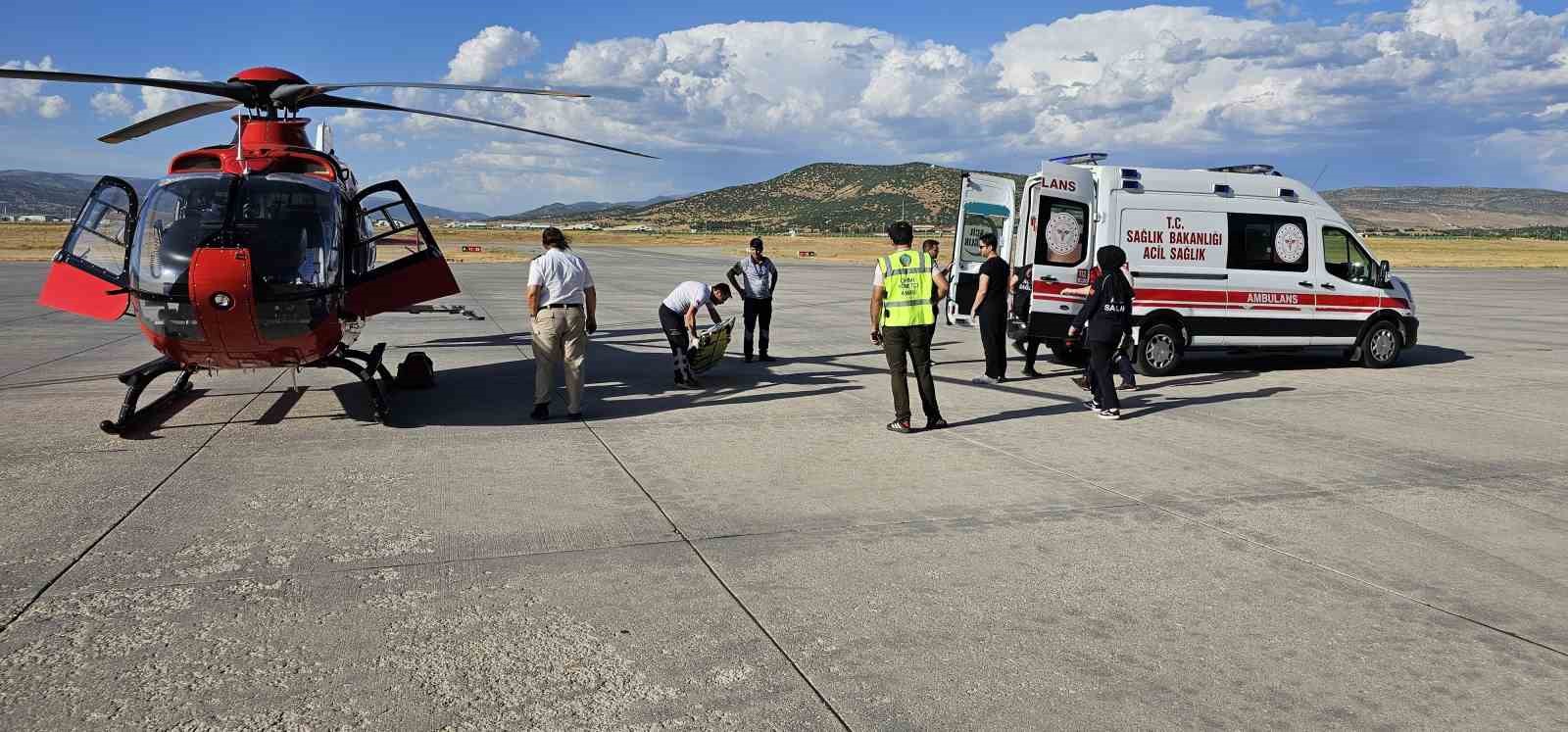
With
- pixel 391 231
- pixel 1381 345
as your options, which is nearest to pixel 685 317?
pixel 391 231

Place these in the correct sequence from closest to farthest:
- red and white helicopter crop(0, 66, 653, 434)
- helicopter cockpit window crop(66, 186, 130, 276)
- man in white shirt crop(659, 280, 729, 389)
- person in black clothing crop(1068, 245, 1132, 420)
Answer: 1. red and white helicopter crop(0, 66, 653, 434)
2. helicopter cockpit window crop(66, 186, 130, 276)
3. person in black clothing crop(1068, 245, 1132, 420)
4. man in white shirt crop(659, 280, 729, 389)

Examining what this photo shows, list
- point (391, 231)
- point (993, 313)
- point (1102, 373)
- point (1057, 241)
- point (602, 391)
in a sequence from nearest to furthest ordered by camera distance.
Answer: point (1102, 373)
point (391, 231)
point (602, 391)
point (993, 313)
point (1057, 241)

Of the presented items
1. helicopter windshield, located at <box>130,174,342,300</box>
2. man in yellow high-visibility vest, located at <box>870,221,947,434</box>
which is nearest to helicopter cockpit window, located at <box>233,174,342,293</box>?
helicopter windshield, located at <box>130,174,342,300</box>

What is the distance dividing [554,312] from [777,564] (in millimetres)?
4681

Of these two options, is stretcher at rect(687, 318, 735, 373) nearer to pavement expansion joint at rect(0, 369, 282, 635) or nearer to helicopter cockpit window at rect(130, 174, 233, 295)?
pavement expansion joint at rect(0, 369, 282, 635)

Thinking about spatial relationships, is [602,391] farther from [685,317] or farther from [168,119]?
[168,119]

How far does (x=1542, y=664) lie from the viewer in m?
4.11

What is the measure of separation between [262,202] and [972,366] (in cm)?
829

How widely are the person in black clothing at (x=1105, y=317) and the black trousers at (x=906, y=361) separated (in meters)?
1.81

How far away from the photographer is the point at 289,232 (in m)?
8.65

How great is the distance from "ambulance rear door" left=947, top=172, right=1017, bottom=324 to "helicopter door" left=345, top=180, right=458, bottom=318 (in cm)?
629

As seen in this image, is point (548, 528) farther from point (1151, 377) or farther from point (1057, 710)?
point (1151, 377)

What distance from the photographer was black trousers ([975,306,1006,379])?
39.2 feet

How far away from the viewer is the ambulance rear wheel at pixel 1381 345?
13.5m
